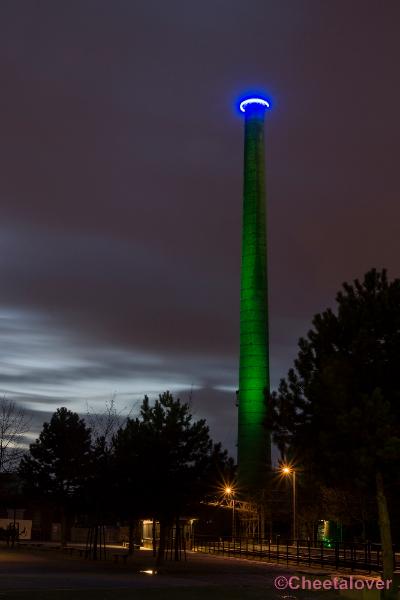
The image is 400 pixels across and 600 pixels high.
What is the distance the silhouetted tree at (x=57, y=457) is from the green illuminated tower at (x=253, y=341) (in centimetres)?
1317

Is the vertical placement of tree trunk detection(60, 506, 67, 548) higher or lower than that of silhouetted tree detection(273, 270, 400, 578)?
lower

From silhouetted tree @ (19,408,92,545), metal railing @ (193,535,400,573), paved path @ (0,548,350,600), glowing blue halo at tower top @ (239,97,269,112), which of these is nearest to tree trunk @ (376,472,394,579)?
paved path @ (0,548,350,600)

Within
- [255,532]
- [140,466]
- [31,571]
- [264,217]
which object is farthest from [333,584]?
[264,217]

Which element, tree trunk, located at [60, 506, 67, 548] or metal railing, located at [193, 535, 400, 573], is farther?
tree trunk, located at [60, 506, 67, 548]

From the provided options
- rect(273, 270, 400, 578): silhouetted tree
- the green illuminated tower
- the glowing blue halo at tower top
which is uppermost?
the glowing blue halo at tower top

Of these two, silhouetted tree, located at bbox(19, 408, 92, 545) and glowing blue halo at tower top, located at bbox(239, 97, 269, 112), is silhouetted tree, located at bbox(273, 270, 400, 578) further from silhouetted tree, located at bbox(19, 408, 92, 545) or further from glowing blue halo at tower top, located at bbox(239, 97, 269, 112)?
glowing blue halo at tower top, located at bbox(239, 97, 269, 112)

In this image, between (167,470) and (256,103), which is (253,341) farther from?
(167,470)

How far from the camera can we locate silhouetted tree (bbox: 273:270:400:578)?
2014 centimetres

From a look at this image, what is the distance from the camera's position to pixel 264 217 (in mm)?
67500

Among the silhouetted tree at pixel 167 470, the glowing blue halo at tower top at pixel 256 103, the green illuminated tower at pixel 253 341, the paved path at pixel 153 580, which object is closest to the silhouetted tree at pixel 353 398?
the paved path at pixel 153 580

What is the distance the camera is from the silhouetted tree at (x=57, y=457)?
192ft

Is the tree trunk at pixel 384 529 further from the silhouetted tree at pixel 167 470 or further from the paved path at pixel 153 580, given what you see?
the silhouetted tree at pixel 167 470

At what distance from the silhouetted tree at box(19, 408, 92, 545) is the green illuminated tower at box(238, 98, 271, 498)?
13169 mm

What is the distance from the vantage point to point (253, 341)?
64.4 m
